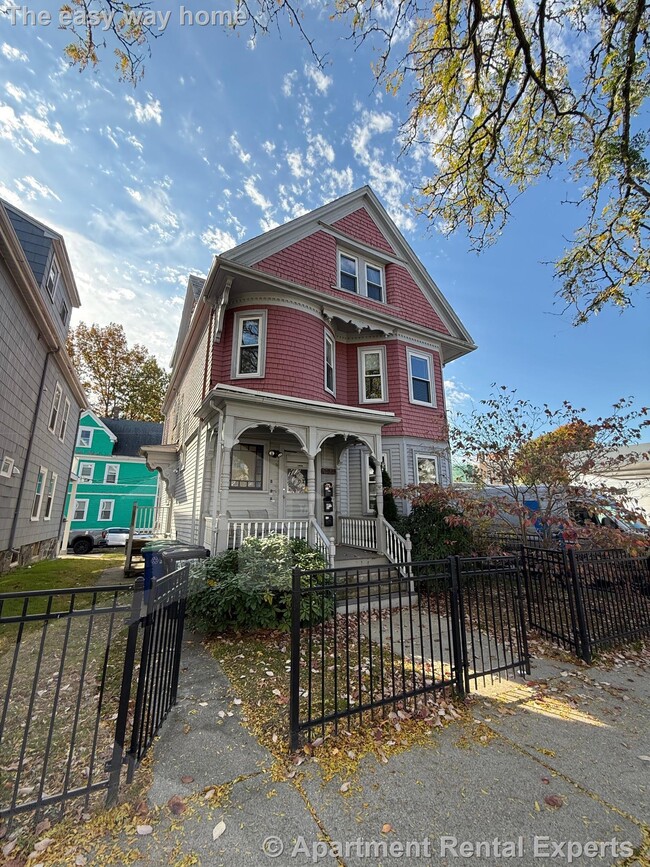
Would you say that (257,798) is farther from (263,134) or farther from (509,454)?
(263,134)

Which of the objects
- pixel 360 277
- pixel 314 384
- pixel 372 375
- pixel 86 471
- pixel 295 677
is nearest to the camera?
pixel 295 677

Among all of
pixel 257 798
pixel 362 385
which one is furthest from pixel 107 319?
pixel 257 798

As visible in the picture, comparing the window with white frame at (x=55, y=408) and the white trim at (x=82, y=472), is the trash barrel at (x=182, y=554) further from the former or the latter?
the white trim at (x=82, y=472)

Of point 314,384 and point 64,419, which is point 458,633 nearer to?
point 314,384

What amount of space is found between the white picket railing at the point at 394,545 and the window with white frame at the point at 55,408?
10.7m

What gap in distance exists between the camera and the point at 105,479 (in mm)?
24906

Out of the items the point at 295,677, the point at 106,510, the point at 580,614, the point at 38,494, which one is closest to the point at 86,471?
the point at 106,510

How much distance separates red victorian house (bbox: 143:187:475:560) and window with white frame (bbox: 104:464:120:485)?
13777 mm

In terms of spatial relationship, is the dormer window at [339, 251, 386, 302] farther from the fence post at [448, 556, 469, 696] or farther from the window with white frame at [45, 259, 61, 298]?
the fence post at [448, 556, 469, 696]

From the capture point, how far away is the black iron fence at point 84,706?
2246 mm

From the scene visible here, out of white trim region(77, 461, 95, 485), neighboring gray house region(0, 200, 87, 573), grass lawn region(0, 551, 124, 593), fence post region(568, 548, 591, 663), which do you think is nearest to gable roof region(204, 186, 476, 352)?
neighboring gray house region(0, 200, 87, 573)

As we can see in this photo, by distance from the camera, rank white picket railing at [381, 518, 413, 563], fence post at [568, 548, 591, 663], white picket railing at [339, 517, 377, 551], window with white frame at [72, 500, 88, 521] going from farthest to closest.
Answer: window with white frame at [72, 500, 88, 521] < white picket railing at [339, 517, 377, 551] < white picket railing at [381, 518, 413, 563] < fence post at [568, 548, 591, 663]

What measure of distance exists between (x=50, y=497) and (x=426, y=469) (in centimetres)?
1266

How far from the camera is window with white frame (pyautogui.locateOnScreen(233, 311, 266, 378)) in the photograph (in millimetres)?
9953
